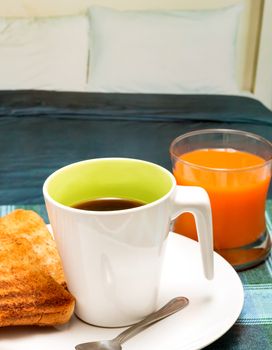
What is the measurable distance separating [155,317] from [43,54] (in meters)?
1.81

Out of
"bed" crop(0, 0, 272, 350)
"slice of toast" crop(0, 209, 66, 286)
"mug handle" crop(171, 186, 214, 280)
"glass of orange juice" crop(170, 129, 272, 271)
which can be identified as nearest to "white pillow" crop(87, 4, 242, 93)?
"bed" crop(0, 0, 272, 350)

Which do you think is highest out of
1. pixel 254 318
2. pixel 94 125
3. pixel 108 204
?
pixel 108 204

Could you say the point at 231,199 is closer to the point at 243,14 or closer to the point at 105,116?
the point at 105,116

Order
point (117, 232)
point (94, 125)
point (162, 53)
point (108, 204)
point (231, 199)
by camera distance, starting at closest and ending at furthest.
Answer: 1. point (117, 232)
2. point (108, 204)
3. point (231, 199)
4. point (94, 125)
5. point (162, 53)

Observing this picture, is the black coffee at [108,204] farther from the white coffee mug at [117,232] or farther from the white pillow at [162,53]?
the white pillow at [162,53]

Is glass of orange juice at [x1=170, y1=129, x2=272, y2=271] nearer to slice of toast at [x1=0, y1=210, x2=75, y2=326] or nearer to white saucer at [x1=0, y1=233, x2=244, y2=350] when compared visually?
white saucer at [x1=0, y1=233, x2=244, y2=350]

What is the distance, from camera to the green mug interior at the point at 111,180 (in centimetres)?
60

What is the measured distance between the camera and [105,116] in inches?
70.5

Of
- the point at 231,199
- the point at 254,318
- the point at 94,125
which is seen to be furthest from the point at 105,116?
the point at 254,318

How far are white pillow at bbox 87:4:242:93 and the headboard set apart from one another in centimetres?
22

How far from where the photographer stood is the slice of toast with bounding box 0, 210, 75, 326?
550 mm

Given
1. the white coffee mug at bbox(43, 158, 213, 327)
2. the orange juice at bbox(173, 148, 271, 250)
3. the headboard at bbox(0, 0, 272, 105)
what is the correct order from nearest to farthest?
the white coffee mug at bbox(43, 158, 213, 327) → the orange juice at bbox(173, 148, 271, 250) → the headboard at bbox(0, 0, 272, 105)

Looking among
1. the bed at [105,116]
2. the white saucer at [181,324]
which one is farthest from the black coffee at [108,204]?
the bed at [105,116]

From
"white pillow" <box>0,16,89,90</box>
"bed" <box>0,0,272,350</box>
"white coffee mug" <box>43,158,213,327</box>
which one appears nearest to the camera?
"white coffee mug" <box>43,158,213,327</box>
